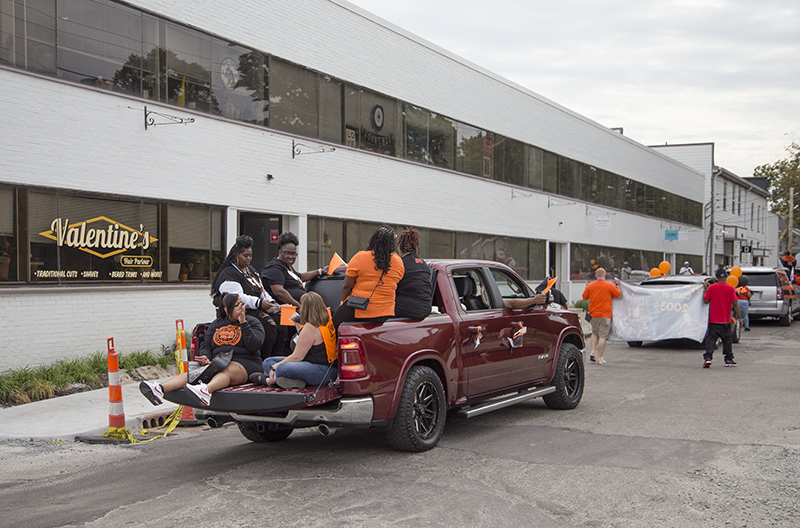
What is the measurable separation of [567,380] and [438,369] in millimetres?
2704

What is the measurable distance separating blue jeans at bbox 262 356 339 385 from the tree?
191 ft

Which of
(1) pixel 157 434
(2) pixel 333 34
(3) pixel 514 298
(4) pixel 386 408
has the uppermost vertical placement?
(2) pixel 333 34

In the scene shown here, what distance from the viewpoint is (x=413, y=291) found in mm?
6727

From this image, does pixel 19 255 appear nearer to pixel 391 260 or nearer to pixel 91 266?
pixel 91 266

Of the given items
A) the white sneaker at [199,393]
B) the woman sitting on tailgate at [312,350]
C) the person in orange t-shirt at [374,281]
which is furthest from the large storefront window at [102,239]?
the person in orange t-shirt at [374,281]

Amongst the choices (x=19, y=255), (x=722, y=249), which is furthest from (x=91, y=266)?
(x=722, y=249)

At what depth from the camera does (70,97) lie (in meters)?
11.4

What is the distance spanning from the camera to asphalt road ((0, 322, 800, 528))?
4926 mm

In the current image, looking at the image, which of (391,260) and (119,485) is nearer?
(119,485)

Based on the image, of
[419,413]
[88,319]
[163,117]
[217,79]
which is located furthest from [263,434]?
[217,79]

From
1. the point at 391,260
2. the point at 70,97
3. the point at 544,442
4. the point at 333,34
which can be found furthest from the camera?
the point at 333,34

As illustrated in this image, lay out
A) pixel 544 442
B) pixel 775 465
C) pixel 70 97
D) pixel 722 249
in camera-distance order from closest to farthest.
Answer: pixel 775 465
pixel 544 442
pixel 70 97
pixel 722 249

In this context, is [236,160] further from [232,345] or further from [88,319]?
[232,345]

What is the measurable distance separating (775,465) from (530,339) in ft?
9.13
